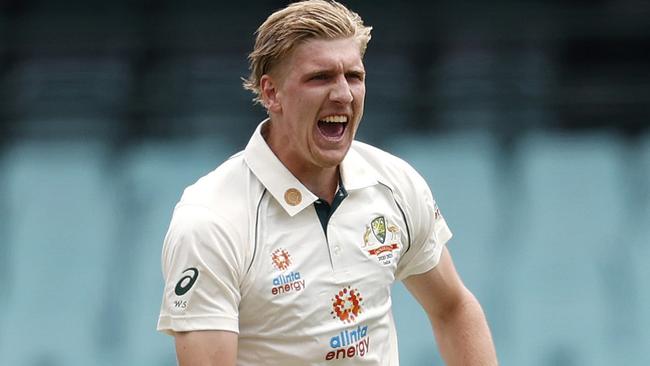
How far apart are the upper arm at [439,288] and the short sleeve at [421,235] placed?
0.03 metres

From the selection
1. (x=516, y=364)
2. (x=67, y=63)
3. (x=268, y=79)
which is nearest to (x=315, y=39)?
(x=268, y=79)

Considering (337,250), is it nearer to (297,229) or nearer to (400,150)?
(297,229)

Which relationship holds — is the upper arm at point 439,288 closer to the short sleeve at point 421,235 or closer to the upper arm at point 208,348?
the short sleeve at point 421,235

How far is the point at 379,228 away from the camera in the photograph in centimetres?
347

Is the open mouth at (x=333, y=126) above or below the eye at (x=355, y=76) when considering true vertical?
below

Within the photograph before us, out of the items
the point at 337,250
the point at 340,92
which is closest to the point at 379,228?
the point at 337,250

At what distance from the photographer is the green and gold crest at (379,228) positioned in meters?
3.46

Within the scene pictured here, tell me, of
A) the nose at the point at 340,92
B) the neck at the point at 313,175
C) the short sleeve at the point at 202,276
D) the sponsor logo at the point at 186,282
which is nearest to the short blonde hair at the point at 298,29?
the nose at the point at 340,92

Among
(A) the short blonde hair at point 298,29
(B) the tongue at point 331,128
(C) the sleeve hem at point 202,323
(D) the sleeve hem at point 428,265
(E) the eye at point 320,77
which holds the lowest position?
(C) the sleeve hem at point 202,323

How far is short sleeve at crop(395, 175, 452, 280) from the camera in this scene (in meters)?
3.56

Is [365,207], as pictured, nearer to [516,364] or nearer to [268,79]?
[268,79]

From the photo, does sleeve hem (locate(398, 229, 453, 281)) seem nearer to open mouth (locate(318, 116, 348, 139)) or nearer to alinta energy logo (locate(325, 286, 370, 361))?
alinta energy logo (locate(325, 286, 370, 361))

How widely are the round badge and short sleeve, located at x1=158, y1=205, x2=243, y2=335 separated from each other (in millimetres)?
234

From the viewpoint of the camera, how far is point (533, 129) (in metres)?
7.76
